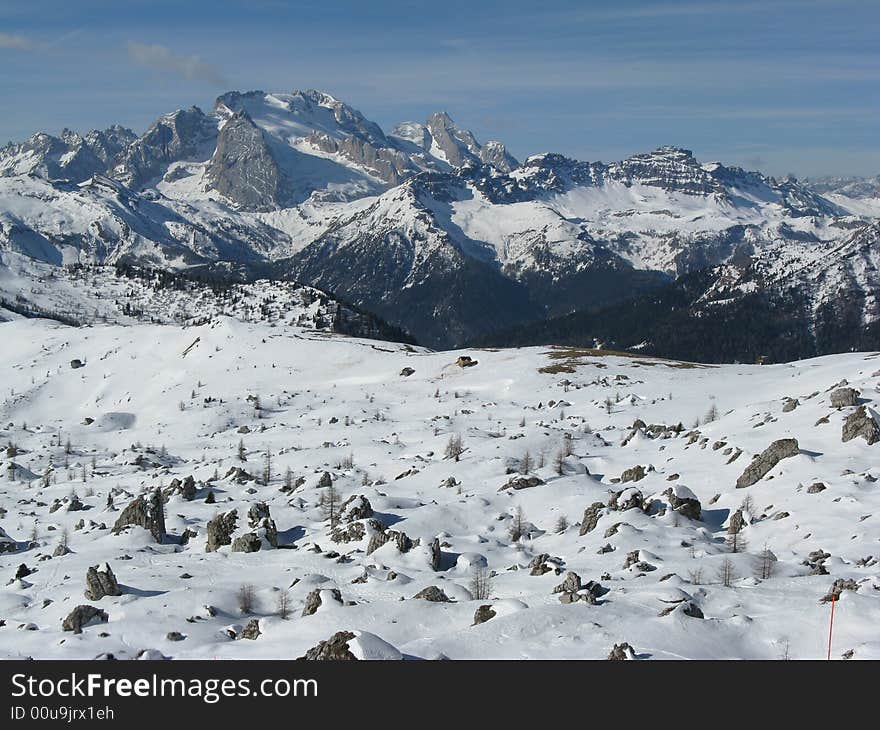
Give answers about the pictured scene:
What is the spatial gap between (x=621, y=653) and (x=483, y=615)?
655 centimetres

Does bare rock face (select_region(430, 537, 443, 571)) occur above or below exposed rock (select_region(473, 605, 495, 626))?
below

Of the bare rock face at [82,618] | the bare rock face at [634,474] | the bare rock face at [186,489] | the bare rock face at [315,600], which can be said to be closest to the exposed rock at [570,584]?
the bare rock face at [315,600]

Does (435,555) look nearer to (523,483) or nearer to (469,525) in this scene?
(469,525)

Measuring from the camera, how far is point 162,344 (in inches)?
5778

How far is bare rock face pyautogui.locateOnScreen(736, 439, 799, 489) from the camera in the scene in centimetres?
5162

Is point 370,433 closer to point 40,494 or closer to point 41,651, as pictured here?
point 40,494

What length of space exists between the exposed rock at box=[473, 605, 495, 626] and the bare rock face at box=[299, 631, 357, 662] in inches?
232

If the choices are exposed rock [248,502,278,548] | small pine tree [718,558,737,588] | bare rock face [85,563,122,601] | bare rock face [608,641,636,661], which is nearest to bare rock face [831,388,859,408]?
small pine tree [718,558,737,588]

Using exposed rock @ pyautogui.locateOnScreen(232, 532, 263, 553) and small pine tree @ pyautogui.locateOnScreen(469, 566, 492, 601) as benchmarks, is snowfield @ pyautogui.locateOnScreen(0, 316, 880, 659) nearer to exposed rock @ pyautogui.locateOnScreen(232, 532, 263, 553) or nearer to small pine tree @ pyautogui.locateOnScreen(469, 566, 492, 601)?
exposed rock @ pyautogui.locateOnScreen(232, 532, 263, 553)

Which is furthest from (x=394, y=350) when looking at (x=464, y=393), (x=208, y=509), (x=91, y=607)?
(x=91, y=607)

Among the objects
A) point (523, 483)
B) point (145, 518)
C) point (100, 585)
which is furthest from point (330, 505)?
point (100, 585)

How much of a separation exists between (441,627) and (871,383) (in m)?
47.7

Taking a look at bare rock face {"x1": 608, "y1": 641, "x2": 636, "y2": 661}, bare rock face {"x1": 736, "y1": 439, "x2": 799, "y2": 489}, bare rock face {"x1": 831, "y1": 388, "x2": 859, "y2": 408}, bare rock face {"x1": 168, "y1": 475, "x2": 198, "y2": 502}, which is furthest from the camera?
bare rock face {"x1": 168, "y1": 475, "x2": 198, "y2": 502}

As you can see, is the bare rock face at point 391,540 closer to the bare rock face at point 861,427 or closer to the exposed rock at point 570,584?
the exposed rock at point 570,584
